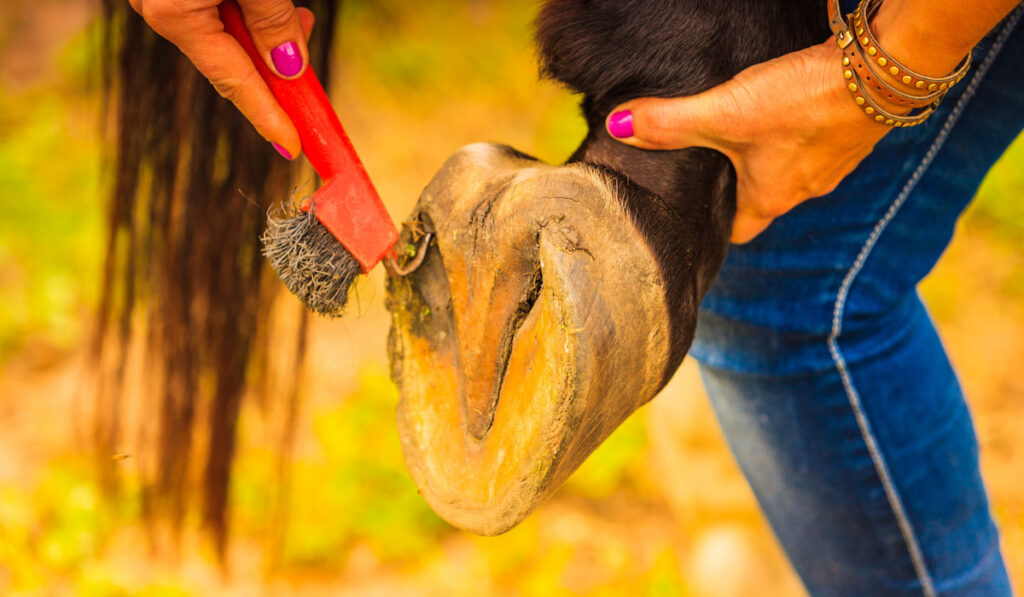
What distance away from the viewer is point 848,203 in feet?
2.12

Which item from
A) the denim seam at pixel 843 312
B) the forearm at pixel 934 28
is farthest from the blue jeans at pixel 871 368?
the forearm at pixel 934 28

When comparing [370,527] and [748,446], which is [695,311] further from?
[370,527]

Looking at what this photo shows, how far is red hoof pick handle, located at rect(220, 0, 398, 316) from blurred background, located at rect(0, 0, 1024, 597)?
0.34 meters

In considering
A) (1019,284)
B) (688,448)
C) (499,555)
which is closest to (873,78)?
(688,448)

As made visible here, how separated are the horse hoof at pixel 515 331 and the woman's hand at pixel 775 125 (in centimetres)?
7

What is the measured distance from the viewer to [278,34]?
0.55 meters

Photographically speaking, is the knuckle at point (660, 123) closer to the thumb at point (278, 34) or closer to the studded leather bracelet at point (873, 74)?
the studded leather bracelet at point (873, 74)

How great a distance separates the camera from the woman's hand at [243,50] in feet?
1.70

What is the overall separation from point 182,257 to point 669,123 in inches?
19.7

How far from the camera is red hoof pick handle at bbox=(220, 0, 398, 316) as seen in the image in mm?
569

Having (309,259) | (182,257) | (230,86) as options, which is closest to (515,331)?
(309,259)

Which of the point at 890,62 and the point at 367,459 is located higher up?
the point at 890,62

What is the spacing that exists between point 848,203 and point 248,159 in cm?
52

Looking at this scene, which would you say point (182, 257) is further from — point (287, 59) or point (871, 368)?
point (871, 368)
